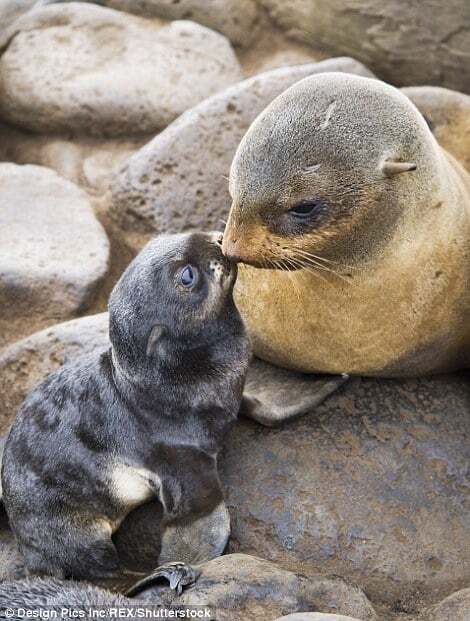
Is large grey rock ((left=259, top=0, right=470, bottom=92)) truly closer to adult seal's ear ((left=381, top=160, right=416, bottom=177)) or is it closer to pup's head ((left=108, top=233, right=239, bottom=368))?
adult seal's ear ((left=381, top=160, right=416, bottom=177))

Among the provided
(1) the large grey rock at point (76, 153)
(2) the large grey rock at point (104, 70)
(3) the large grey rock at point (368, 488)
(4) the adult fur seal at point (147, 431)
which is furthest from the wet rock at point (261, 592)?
(2) the large grey rock at point (104, 70)

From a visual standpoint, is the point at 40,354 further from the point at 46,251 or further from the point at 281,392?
the point at 281,392

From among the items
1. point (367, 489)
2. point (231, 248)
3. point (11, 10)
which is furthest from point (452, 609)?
point (11, 10)

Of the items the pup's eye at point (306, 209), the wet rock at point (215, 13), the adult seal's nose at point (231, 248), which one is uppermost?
the pup's eye at point (306, 209)

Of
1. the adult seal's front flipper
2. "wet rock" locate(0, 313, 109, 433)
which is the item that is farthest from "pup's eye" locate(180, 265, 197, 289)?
"wet rock" locate(0, 313, 109, 433)

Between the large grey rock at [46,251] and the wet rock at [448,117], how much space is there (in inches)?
86.7

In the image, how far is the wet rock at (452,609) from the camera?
386cm

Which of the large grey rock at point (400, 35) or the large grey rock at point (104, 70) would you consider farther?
the large grey rock at point (104, 70)

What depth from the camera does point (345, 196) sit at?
3764mm

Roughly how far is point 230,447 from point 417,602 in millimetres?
1132

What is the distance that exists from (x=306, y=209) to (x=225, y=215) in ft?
7.62

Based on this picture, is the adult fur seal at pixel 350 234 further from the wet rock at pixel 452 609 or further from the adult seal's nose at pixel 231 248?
the wet rock at pixel 452 609

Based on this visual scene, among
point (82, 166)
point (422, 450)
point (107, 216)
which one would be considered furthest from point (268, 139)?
point (82, 166)

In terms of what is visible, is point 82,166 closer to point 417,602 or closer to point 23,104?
point 23,104
